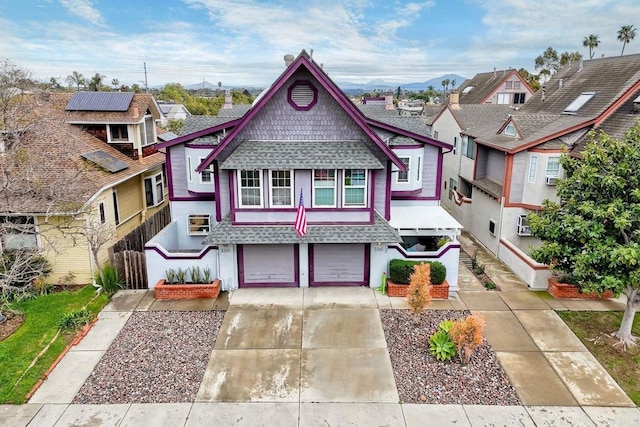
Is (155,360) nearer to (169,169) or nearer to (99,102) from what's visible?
(169,169)

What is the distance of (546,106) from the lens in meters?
25.1

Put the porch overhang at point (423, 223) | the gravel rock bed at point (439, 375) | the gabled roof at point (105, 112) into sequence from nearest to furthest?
the gravel rock bed at point (439, 375) → the porch overhang at point (423, 223) → the gabled roof at point (105, 112)

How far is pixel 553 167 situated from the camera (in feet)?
63.6

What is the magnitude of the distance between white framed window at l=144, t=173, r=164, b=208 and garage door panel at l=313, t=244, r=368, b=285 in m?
12.3

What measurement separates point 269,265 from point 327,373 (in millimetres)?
6229

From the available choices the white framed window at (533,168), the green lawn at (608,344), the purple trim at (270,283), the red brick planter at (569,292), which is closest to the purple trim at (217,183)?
the purple trim at (270,283)

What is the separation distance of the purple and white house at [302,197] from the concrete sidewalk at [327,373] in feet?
4.34

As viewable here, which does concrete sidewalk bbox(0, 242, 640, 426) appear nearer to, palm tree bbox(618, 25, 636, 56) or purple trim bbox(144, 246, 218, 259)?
purple trim bbox(144, 246, 218, 259)

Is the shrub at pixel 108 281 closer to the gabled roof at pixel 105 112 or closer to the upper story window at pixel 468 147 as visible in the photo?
the gabled roof at pixel 105 112

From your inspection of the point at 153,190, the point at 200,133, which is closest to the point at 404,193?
the point at 200,133

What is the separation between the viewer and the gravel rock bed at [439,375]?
35.6 ft

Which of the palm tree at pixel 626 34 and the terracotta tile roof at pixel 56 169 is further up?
the palm tree at pixel 626 34

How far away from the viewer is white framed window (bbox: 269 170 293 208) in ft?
52.1

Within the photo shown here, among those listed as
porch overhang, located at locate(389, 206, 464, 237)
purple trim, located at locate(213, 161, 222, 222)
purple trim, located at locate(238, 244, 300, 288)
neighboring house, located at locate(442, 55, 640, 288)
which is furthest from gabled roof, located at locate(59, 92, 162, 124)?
neighboring house, located at locate(442, 55, 640, 288)
